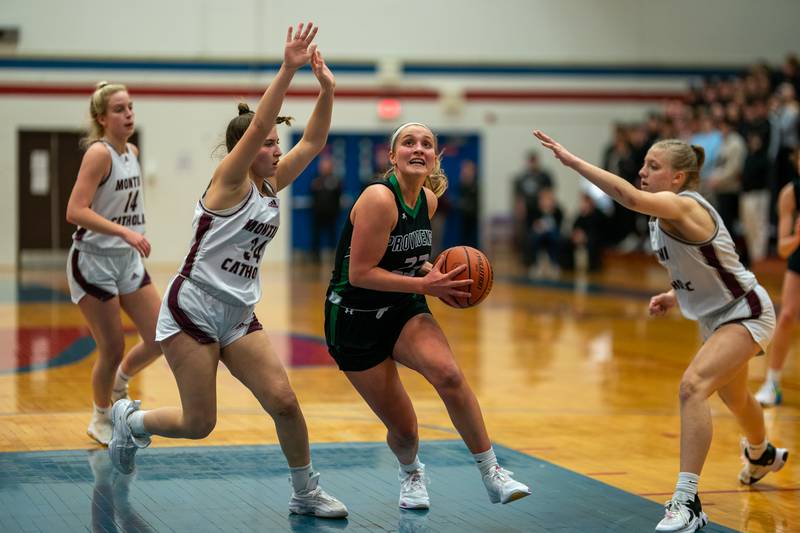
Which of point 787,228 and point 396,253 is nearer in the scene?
point 396,253

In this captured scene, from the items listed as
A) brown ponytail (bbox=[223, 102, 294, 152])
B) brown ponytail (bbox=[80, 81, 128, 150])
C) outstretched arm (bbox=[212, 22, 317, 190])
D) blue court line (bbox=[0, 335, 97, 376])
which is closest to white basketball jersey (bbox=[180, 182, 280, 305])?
outstretched arm (bbox=[212, 22, 317, 190])

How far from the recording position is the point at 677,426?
737 cm

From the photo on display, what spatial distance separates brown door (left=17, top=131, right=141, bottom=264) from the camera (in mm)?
21500

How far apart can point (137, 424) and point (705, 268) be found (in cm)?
269

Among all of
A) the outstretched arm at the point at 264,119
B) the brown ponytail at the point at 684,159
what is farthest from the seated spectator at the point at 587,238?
the outstretched arm at the point at 264,119

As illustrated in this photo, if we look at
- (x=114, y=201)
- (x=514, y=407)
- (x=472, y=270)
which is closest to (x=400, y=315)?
(x=472, y=270)

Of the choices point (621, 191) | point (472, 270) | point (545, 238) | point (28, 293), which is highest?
point (621, 191)

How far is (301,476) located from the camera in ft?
16.5

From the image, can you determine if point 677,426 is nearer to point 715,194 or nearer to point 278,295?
point 278,295

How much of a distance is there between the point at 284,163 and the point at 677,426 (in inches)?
135

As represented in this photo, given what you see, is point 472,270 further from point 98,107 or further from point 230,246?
point 98,107

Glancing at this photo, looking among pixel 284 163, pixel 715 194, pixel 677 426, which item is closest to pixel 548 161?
pixel 715 194

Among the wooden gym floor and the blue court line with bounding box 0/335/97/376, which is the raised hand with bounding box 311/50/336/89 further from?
the blue court line with bounding box 0/335/97/376

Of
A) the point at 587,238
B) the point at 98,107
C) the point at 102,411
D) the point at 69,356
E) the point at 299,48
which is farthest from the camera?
the point at 587,238
